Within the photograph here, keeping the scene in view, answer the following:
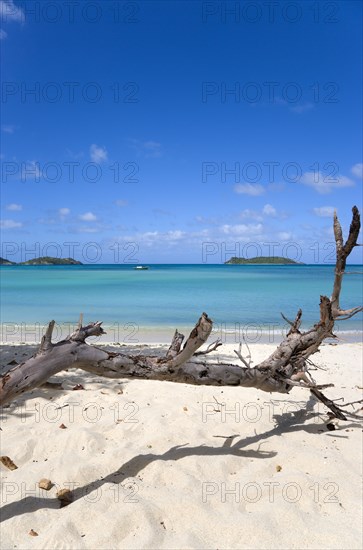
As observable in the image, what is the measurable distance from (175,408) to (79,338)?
90.5 inches

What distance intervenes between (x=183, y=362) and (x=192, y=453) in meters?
1.17

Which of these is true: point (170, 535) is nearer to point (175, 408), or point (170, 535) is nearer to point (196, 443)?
point (196, 443)

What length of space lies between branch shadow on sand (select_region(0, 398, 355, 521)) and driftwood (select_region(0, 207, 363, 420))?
18.4 inches

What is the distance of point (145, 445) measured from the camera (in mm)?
4266

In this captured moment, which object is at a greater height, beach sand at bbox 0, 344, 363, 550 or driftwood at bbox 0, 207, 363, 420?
driftwood at bbox 0, 207, 363, 420

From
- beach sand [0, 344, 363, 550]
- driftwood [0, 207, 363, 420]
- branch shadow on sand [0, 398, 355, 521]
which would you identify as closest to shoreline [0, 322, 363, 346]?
beach sand [0, 344, 363, 550]

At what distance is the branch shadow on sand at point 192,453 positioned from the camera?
3.26m

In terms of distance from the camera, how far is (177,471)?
12.5ft

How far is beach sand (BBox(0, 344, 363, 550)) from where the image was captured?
2.99 m

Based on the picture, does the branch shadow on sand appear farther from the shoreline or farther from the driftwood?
the shoreline

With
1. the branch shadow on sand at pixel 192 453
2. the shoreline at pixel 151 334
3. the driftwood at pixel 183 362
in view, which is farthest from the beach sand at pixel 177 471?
the shoreline at pixel 151 334

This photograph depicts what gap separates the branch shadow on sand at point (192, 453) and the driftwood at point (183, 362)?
0.47m

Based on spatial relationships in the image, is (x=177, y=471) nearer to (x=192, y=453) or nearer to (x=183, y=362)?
(x=192, y=453)

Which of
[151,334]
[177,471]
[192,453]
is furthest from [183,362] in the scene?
[151,334]
